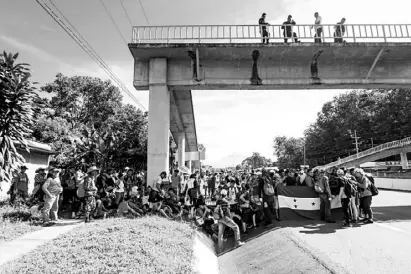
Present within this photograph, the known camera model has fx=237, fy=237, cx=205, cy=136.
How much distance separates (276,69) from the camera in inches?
413

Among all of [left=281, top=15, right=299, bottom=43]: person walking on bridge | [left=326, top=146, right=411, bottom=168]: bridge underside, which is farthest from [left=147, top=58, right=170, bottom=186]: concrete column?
[left=326, top=146, right=411, bottom=168]: bridge underside

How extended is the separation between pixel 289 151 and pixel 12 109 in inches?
2999

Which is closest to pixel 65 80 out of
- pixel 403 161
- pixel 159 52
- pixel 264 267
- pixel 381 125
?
pixel 159 52

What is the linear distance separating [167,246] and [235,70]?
25.7ft

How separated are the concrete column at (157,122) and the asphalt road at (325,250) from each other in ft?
15.0

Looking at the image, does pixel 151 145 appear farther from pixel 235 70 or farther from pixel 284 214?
pixel 284 214

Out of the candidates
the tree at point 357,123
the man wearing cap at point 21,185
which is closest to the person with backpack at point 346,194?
the man wearing cap at point 21,185

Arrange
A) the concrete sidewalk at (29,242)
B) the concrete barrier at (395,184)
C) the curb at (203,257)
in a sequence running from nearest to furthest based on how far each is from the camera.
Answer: the concrete sidewalk at (29,242) < the curb at (203,257) < the concrete barrier at (395,184)

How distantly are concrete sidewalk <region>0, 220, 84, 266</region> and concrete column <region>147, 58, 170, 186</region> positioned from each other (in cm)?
359

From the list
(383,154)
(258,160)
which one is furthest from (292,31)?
(258,160)

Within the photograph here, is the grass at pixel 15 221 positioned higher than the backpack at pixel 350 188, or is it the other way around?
the backpack at pixel 350 188

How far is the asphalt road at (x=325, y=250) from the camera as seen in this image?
4.67 m

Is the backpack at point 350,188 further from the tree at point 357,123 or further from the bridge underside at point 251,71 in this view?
the tree at point 357,123

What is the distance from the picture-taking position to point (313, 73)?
10406mm
